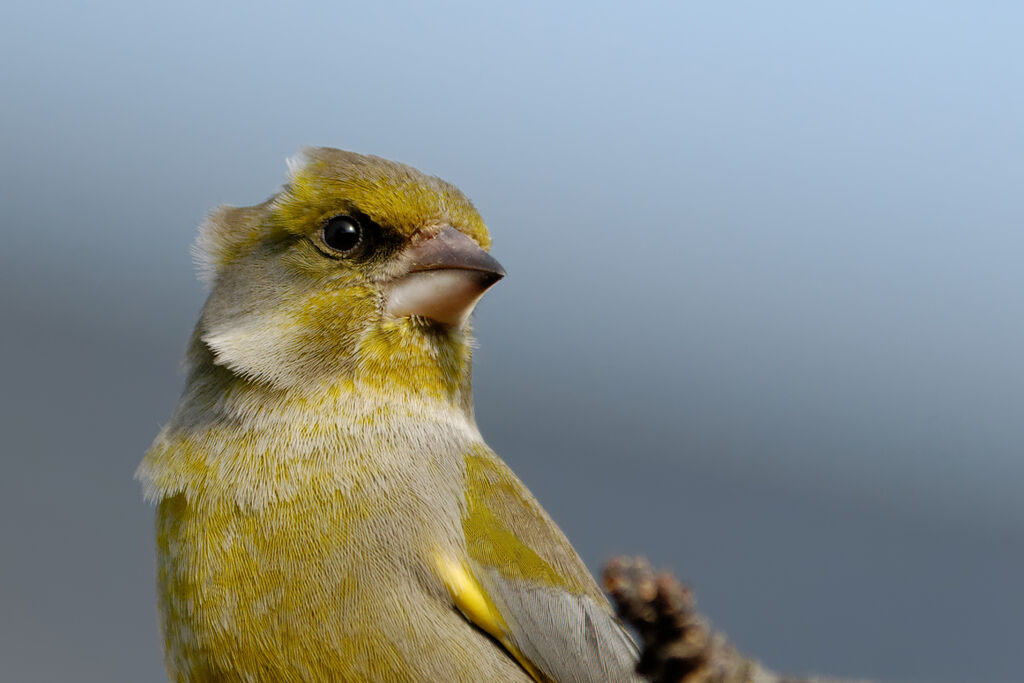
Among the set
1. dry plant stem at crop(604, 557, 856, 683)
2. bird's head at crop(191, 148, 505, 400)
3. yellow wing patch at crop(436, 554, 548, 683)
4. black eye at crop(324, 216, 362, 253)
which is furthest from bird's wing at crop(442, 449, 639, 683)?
dry plant stem at crop(604, 557, 856, 683)

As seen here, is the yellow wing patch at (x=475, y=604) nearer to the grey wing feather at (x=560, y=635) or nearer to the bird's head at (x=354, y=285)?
the grey wing feather at (x=560, y=635)

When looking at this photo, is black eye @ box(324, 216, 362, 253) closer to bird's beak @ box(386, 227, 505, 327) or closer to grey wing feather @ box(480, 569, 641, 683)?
bird's beak @ box(386, 227, 505, 327)

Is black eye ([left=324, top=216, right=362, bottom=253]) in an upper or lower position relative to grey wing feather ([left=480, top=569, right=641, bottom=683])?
upper

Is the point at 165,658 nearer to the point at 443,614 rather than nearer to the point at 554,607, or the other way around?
the point at 443,614

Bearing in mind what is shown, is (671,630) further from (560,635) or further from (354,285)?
(354,285)

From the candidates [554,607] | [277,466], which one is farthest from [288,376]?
[554,607]

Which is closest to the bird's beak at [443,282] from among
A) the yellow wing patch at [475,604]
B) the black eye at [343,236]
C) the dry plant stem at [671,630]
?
the black eye at [343,236]
